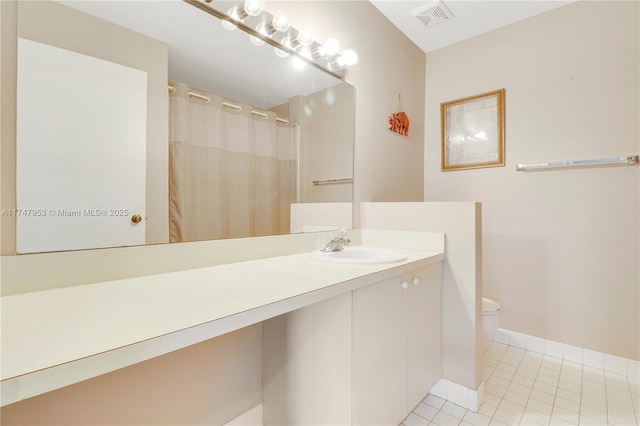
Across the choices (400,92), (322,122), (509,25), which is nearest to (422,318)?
(322,122)

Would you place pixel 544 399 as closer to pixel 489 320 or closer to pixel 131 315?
pixel 489 320

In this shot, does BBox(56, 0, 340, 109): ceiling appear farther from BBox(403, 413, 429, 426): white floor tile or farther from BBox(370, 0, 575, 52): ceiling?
BBox(403, 413, 429, 426): white floor tile

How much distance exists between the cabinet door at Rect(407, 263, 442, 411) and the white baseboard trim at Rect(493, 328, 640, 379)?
39.5 inches

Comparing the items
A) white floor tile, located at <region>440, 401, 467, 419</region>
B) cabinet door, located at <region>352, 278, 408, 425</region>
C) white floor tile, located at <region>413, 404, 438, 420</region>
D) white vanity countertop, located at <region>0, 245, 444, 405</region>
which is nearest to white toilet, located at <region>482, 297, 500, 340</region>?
white floor tile, located at <region>440, 401, 467, 419</region>

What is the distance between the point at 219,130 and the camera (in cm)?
121

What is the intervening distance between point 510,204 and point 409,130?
3.14ft

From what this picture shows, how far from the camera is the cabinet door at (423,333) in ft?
4.35

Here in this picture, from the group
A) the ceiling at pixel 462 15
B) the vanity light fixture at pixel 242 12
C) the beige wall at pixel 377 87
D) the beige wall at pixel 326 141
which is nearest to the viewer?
the vanity light fixture at pixel 242 12

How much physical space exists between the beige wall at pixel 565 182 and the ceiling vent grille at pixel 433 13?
41cm

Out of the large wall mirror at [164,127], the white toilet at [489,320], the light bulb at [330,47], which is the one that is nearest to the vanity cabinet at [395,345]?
the white toilet at [489,320]

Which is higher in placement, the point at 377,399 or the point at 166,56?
the point at 166,56

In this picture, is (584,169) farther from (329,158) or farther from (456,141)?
(329,158)

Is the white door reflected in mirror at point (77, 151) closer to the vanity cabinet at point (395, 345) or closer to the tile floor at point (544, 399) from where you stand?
the vanity cabinet at point (395, 345)

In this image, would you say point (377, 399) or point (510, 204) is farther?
point (510, 204)
